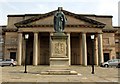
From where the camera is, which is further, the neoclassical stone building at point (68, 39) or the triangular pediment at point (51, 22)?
the triangular pediment at point (51, 22)

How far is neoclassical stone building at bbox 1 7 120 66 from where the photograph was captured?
58375 mm

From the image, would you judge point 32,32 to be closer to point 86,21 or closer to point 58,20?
point 86,21

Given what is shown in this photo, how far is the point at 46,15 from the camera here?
60.1 meters

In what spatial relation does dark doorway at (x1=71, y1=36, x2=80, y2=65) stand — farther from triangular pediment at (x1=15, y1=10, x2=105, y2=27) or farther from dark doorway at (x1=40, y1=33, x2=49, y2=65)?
triangular pediment at (x1=15, y1=10, x2=105, y2=27)

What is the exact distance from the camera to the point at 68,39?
2232 inches

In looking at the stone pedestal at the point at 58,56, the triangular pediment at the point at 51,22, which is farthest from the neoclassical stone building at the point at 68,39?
the stone pedestal at the point at 58,56

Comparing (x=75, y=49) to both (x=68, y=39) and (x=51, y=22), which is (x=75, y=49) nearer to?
(x=68, y=39)

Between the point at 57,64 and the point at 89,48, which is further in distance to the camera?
the point at 89,48

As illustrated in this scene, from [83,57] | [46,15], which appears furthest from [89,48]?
[46,15]

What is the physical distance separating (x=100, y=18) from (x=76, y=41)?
1311 cm

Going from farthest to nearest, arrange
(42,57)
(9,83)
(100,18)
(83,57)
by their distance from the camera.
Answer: (100,18) → (42,57) → (83,57) → (9,83)

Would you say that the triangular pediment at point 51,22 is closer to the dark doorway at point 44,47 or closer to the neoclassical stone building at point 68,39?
the neoclassical stone building at point 68,39

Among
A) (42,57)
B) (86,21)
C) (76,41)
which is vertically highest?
(86,21)

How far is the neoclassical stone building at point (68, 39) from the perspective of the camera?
5838 cm
